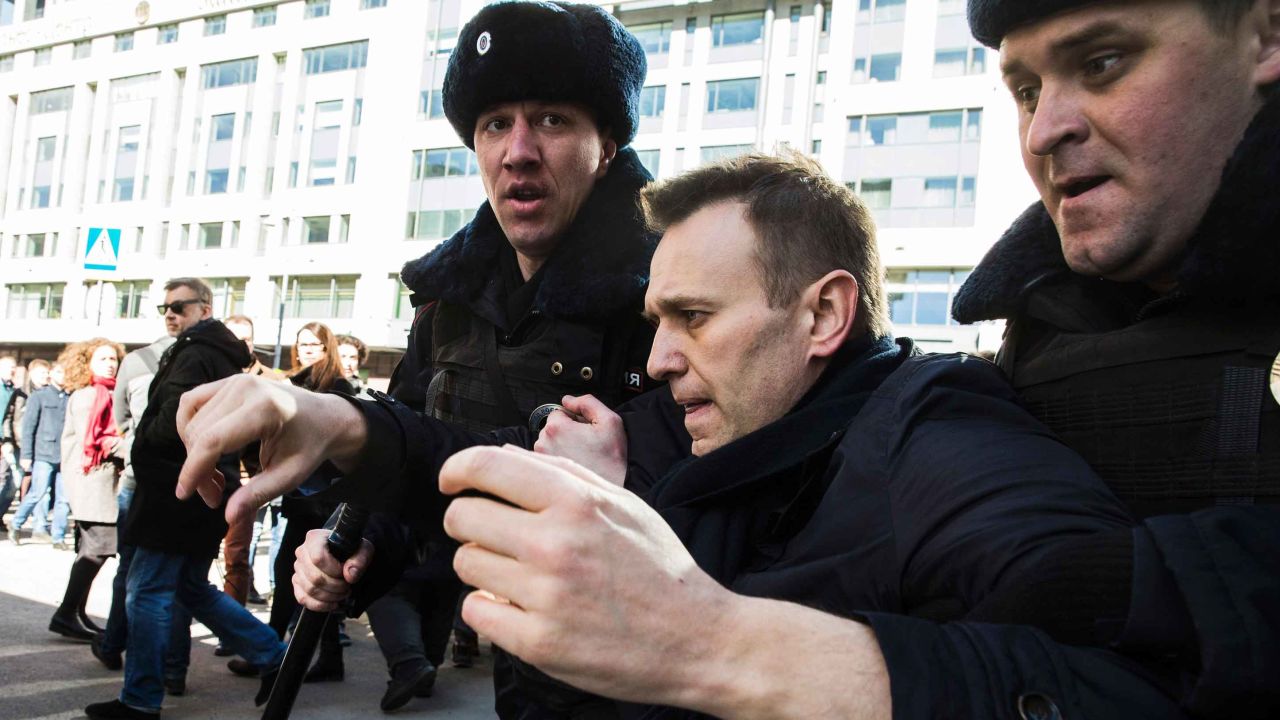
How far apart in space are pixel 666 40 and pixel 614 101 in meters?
29.4

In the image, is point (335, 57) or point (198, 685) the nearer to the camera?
point (198, 685)

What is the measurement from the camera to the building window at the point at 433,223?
3138cm

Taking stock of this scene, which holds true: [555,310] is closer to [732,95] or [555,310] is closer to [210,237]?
[732,95]

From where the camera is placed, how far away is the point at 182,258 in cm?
3603

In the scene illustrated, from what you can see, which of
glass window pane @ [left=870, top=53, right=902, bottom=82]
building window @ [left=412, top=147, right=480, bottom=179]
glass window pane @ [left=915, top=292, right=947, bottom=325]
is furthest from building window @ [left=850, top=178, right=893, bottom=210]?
building window @ [left=412, top=147, right=480, bottom=179]

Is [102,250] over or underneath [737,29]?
underneath

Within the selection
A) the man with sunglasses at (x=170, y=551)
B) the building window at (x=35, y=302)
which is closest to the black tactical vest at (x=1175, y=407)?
the man with sunglasses at (x=170, y=551)

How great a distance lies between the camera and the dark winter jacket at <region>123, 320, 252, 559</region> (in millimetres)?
5332

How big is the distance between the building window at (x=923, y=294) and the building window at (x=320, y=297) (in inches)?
652

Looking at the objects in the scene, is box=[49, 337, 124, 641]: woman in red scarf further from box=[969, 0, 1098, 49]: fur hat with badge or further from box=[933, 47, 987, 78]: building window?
box=[933, 47, 987, 78]: building window

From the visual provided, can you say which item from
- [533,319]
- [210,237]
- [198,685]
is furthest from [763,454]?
[210,237]

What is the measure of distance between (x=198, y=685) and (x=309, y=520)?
4.87 feet

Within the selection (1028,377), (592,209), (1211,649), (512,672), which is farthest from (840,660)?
(592,209)

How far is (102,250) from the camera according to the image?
13516 mm
